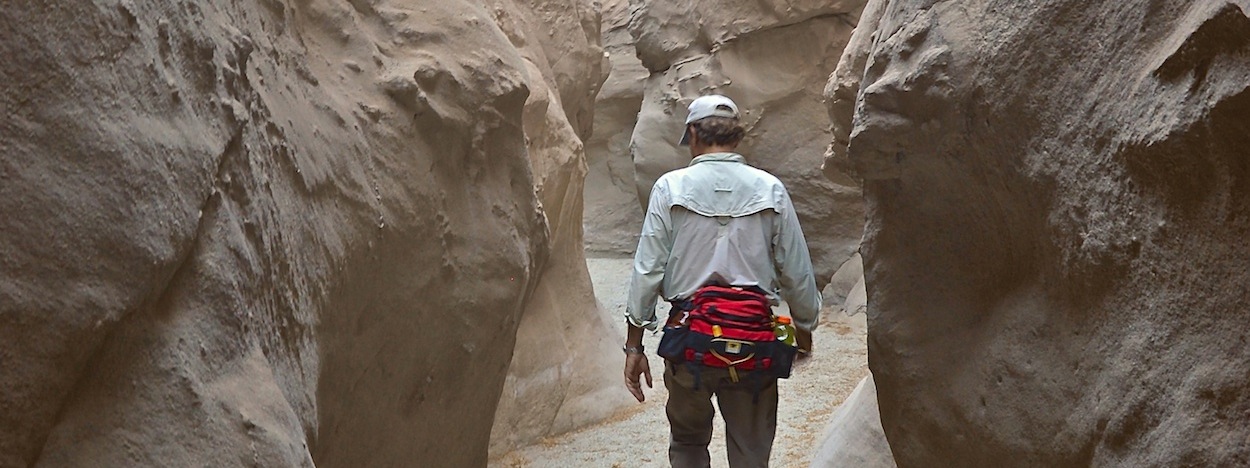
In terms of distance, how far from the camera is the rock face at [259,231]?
153 cm

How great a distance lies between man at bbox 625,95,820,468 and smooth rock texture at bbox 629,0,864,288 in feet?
18.4

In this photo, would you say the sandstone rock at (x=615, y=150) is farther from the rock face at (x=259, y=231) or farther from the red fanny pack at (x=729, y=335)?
the rock face at (x=259, y=231)

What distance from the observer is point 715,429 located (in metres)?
5.93

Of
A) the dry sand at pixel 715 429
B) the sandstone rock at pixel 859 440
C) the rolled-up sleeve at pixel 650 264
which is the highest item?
the rolled-up sleeve at pixel 650 264

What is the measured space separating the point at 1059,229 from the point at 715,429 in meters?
3.59

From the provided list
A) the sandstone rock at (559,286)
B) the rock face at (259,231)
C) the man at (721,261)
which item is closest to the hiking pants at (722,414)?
the man at (721,261)

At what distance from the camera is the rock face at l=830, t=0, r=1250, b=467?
6.74 ft

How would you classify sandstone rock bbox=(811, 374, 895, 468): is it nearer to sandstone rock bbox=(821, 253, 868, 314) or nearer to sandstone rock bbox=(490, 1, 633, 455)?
sandstone rock bbox=(490, 1, 633, 455)

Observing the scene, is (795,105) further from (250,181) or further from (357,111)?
(250,181)

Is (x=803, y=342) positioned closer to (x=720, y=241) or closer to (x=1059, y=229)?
(x=720, y=241)

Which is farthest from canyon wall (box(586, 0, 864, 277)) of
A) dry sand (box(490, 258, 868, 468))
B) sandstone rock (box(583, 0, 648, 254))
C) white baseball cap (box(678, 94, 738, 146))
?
white baseball cap (box(678, 94, 738, 146))

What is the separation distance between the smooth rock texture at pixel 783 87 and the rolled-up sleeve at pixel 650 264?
570 centimetres

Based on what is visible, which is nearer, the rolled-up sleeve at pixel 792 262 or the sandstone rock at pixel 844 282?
the rolled-up sleeve at pixel 792 262

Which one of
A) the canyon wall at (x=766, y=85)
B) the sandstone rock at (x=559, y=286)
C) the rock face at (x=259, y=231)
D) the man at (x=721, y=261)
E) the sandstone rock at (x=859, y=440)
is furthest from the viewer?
the canyon wall at (x=766, y=85)
